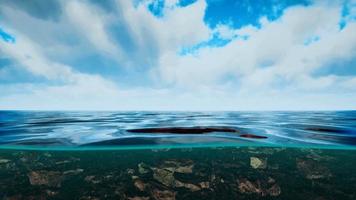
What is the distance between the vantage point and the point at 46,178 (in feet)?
37.5

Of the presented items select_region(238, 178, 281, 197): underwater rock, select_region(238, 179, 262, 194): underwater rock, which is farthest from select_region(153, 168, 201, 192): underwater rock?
select_region(238, 178, 281, 197): underwater rock

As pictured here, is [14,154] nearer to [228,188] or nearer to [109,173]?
[109,173]

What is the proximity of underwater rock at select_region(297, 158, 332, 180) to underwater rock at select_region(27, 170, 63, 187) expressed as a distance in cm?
1582

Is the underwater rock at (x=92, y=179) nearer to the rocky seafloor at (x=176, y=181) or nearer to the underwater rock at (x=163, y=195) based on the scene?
the rocky seafloor at (x=176, y=181)

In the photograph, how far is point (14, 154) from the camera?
A: 54.5 ft

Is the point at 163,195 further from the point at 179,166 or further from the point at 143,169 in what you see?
the point at 143,169

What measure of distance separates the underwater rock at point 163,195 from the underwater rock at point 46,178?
5867 millimetres

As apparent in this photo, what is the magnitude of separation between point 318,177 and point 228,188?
6696mm

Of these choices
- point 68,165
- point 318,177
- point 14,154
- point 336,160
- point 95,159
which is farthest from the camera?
point 95,159

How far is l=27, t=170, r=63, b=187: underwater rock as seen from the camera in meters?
11.0

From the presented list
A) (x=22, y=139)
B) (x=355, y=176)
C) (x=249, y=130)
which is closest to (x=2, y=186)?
(x=22, y=139)

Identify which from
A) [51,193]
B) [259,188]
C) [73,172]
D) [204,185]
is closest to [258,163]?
[259,188]

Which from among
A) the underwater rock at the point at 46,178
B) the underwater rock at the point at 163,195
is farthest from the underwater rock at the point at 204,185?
the underwater rock at the point at 46,178

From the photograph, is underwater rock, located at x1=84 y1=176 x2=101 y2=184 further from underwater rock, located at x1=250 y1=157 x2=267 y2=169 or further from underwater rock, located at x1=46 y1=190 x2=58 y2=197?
underwater rock, located at x1=250 y1=157 x2=267 y2=169
